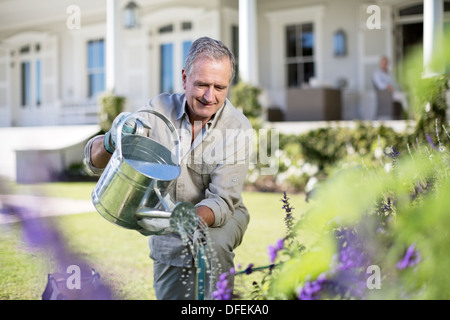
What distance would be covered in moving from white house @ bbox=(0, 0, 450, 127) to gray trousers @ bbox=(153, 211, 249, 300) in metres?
6.36

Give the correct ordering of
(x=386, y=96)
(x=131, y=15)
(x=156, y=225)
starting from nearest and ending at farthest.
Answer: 1. (x=156, y=225)
2. (x=386, y=96)
3. (x=131, y=15)

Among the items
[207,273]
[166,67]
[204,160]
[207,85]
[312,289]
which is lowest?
[207,273]

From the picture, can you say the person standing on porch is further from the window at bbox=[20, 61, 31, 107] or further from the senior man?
the window at bbox=[20, 61, 31, 107]

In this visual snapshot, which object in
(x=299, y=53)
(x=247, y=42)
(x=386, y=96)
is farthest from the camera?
(x=299, y=53)

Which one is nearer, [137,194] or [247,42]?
[137,194]

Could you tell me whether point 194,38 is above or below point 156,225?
above

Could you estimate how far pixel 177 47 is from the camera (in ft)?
40.2

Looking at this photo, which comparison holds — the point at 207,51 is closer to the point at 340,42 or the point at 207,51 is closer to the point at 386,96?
the point at 386,96

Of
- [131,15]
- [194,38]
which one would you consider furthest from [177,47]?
[131,15]

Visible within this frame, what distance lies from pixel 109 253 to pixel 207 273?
8.42 feet

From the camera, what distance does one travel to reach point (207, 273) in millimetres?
1938

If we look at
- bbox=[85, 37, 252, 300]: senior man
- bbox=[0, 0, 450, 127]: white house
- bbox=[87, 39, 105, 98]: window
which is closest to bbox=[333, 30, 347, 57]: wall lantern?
bbox=[0, 0, 450, 127]: white house

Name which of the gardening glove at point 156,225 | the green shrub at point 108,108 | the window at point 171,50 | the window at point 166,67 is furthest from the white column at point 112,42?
the gardening glove at point 156,225

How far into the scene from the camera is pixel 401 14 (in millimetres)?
10203
